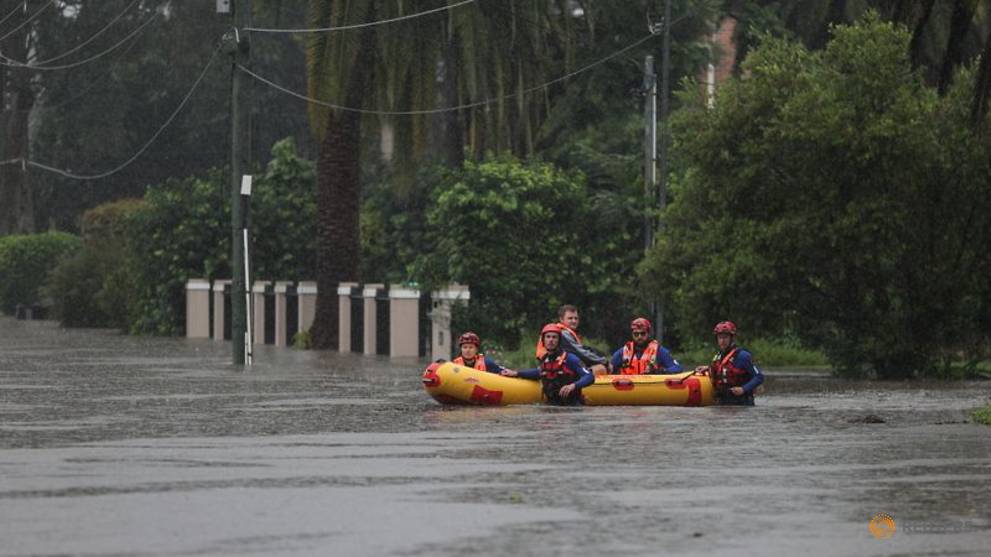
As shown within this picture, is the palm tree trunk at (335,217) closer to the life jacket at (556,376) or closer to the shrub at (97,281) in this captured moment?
the shrub at (97,281)

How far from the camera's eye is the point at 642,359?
93.0 ft

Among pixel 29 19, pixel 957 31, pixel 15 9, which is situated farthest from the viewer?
pixel 15 9

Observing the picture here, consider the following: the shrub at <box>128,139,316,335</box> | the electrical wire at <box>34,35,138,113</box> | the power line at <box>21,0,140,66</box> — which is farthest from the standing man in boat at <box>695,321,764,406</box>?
the electrical wire at <box>34,35,138,113</box>

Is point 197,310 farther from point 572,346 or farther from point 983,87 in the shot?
point 983,87

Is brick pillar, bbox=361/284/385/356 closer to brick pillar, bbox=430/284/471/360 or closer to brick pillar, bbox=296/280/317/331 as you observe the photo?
brick pillar, bbox=430/284/471/360

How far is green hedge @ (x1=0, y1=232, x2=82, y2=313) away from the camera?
278 feet

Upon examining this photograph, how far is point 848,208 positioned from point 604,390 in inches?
347

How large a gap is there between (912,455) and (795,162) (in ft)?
54.3

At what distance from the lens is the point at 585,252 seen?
148 ft

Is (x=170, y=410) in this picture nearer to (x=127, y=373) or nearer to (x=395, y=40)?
(x=127, y=373)

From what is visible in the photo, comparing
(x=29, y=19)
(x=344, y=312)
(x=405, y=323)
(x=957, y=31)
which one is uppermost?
(x=29, y=19)

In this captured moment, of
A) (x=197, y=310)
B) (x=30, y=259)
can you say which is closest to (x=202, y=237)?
(x=197, y=310)

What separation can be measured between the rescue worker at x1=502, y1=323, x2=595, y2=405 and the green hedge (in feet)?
188

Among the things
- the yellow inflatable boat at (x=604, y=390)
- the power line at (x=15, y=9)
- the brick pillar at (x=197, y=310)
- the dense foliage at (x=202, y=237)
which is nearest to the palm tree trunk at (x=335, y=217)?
the dense foliage at (x=202, y=237)
